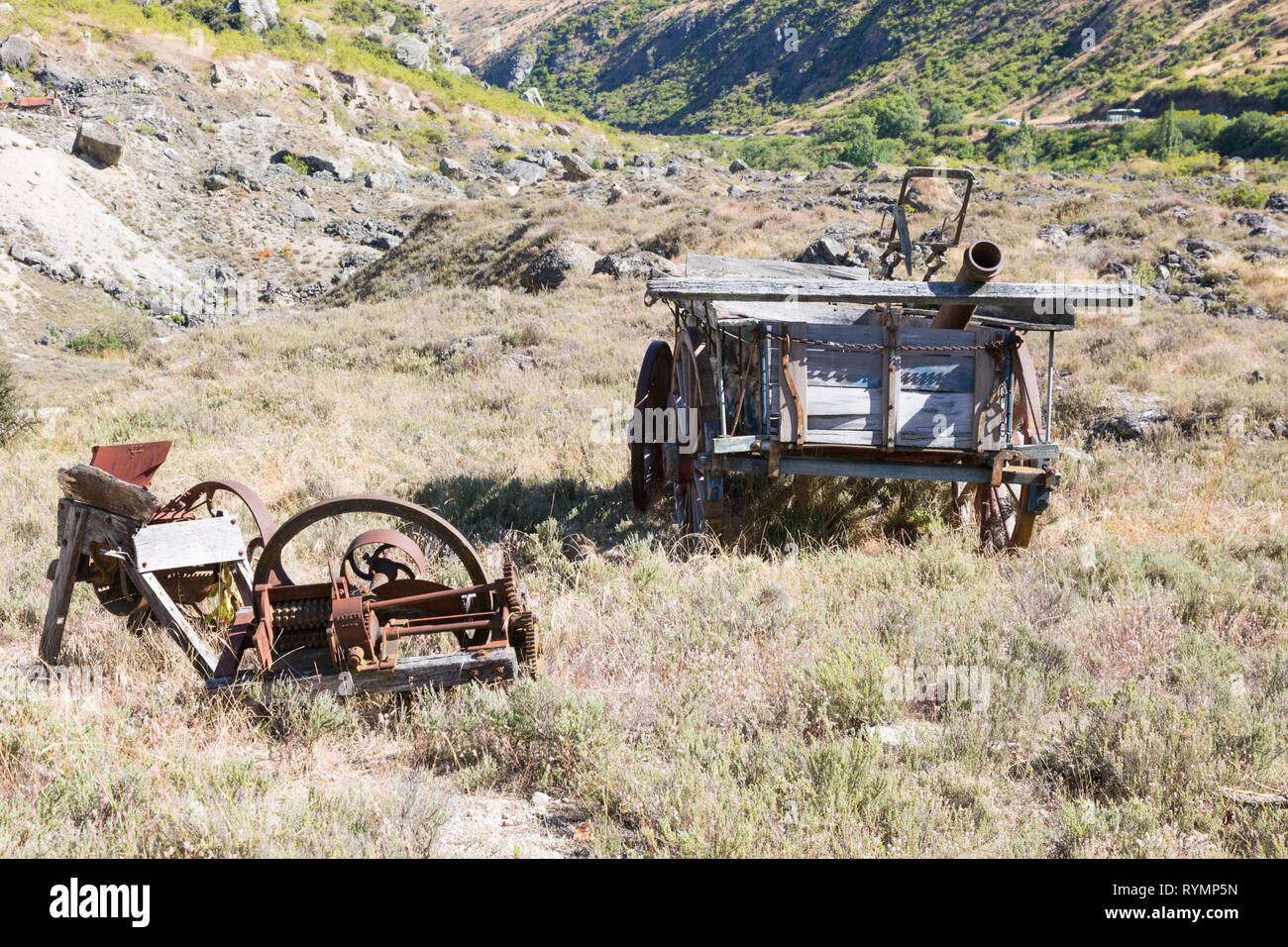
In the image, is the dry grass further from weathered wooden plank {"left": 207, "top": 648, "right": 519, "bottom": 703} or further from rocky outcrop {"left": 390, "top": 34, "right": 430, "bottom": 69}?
rocky outcrop {"left": 390, "top": 34, "right": 430, "bottom": 69}

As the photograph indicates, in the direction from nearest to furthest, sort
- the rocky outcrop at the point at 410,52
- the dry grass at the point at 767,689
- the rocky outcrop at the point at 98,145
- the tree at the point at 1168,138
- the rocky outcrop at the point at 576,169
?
the dry grass at the point at 767,689, the rocky outcrop at the point at 98,145, the rocky outcrop at the point at 576,169, the tree at the point at 1168,138, the rocky outcrop at the point at 410,52

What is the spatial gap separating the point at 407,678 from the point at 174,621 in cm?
110

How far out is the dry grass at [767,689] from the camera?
8.89ft

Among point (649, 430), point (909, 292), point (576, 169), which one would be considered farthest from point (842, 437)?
point (576, 169)

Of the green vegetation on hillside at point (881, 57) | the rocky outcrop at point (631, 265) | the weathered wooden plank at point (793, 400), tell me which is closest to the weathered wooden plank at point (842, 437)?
the weathered wooden plank at point (793, 400)

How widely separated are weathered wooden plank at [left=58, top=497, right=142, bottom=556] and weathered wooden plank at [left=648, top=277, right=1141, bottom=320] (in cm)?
316

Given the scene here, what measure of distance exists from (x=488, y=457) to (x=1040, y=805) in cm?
627

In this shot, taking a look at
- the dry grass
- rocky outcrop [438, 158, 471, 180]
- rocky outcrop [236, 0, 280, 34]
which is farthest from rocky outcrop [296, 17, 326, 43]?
the dry grass

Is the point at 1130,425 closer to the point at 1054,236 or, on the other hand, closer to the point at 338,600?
the point at 338,600

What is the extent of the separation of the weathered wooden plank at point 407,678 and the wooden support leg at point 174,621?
244 millimetres

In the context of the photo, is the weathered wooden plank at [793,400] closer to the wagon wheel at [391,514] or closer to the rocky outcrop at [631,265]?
the wagon wheel at [391,514]

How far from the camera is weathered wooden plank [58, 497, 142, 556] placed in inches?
145

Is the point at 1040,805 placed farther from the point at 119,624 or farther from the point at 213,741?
the point at 119,624
